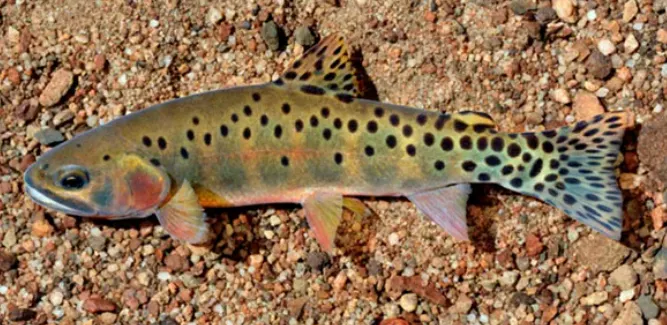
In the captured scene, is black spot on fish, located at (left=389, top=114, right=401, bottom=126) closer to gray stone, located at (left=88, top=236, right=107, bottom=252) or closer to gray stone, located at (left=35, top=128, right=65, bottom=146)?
gray stone, located at (left=88, top=236, right=107, bottom=252)

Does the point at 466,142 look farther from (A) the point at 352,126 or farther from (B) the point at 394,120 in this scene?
(A) the point at 352,126

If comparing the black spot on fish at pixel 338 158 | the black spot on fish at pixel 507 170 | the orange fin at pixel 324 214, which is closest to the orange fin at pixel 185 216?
the orange fin at pixel 324 214

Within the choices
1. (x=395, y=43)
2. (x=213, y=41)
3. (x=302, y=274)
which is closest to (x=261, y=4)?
(x=213, y=41)

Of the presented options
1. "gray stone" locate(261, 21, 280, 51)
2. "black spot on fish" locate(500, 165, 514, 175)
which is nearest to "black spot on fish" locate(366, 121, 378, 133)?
"black spot on fish" locate(500, 165, 514, 175)

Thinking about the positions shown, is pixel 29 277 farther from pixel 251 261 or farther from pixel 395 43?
pixel 395 43

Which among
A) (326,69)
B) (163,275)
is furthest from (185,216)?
(326,69)

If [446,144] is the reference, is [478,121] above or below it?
above
